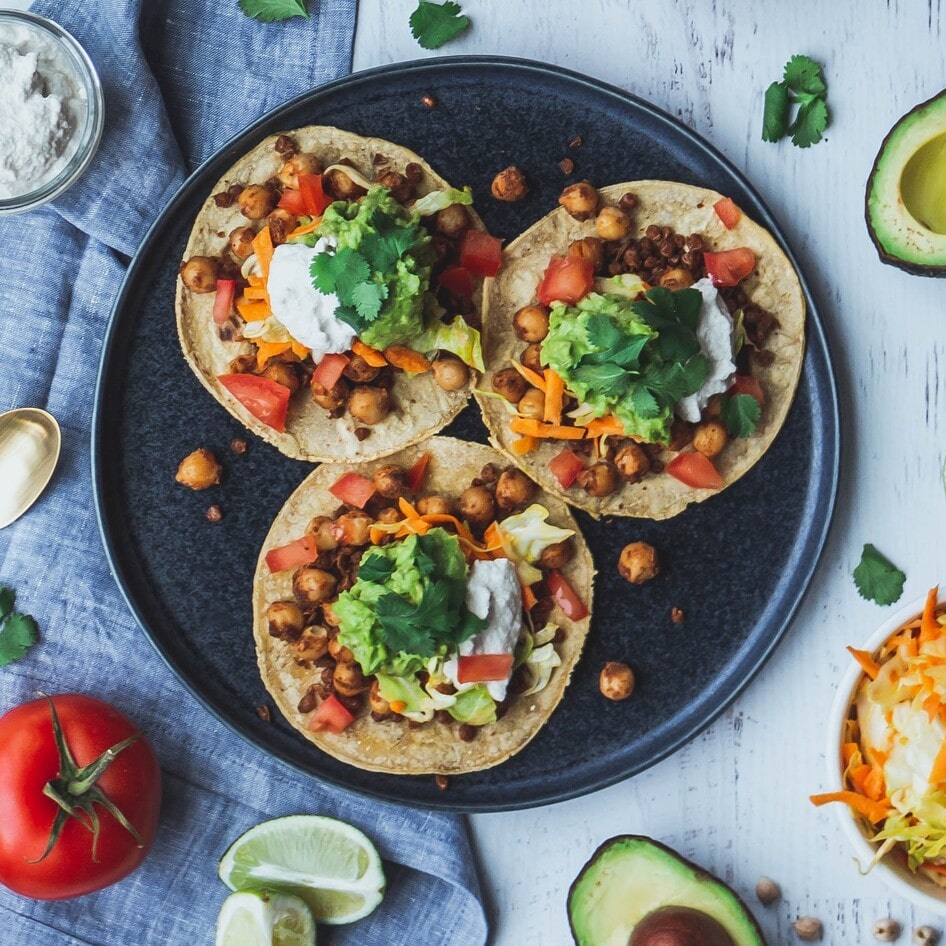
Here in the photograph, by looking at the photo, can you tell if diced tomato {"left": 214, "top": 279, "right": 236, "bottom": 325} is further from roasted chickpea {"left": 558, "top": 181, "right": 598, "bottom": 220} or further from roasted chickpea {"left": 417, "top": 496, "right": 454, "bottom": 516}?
roasted chickpea {"left": 558, "top": 181, "right": 598, "bottom": 220}

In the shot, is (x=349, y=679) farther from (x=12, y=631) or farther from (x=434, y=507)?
(x=12, y=631)

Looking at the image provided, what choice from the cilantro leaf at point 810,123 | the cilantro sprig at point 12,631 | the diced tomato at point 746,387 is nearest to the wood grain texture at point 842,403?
the cilantro leaf at point 810,123

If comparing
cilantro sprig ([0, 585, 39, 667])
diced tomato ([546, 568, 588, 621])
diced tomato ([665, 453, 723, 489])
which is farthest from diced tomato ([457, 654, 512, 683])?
cilantro sprig ([0, 585, 39, 667])

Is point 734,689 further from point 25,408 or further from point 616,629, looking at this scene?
point 25,408

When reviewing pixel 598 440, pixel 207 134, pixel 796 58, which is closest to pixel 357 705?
pixel 598 440

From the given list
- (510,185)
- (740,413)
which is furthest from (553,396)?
(510,185)

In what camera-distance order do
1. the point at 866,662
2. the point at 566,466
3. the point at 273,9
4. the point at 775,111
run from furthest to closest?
the point at 273,9 < the point at 775,111 < the point at 566,466 < the point at 866,662
